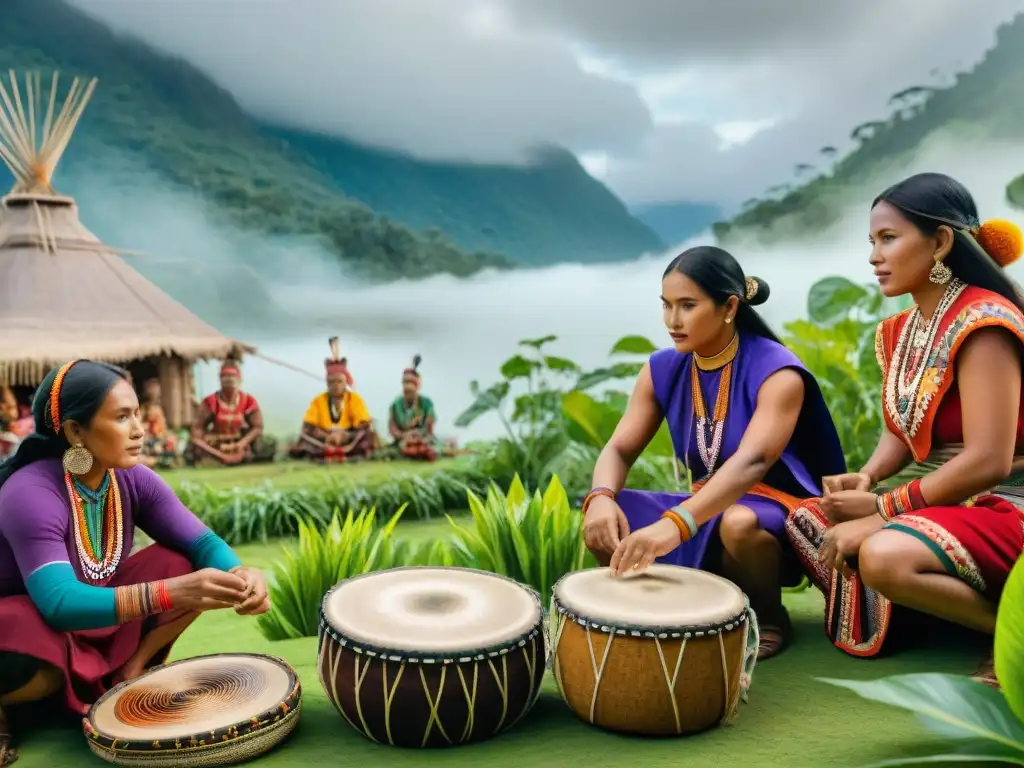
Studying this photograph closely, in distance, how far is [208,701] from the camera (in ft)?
7.22

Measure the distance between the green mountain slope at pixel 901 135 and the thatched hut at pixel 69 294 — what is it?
25.4 ft

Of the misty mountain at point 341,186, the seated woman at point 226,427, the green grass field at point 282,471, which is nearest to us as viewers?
the green grass field at point 282,471

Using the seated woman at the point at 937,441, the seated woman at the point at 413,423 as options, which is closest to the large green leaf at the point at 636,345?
the seated woman at the point at 937,441

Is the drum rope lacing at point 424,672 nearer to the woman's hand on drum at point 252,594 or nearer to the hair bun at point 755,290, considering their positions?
the woman's hand on drum at point 252,594

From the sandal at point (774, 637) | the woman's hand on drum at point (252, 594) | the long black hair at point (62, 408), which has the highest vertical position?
the long black hair at point (62, 408)

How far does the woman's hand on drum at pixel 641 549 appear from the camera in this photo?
2340mm

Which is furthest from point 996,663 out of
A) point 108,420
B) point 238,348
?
point 238,348

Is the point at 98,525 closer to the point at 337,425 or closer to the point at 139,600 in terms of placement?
the point at 139,600

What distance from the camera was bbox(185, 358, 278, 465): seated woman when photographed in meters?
8.18

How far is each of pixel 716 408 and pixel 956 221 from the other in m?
0.85

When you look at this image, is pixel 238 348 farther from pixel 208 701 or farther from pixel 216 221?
pixel 208 701

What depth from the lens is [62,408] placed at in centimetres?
226

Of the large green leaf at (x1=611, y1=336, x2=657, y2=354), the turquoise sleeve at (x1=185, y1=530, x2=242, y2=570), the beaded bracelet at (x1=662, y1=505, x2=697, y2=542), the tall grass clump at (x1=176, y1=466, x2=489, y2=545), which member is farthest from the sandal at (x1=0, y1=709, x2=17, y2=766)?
the large green leaf at (x1=611, y1=336, x2=657, y2=354)

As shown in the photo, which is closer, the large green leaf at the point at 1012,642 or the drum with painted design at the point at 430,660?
the large green leaf at the point at 1012,642
